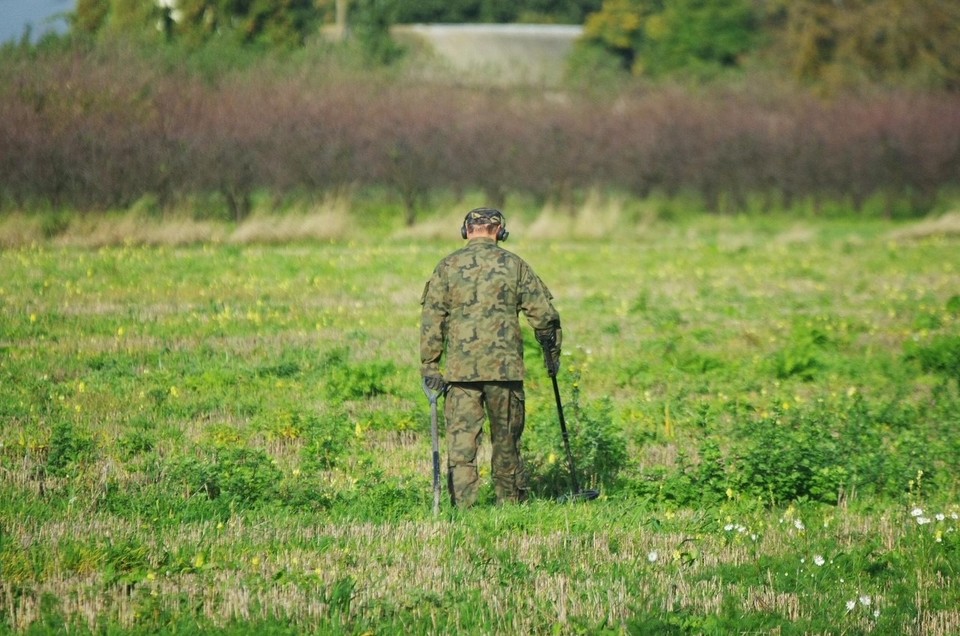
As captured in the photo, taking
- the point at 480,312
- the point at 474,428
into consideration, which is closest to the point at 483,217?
the point at 480,312

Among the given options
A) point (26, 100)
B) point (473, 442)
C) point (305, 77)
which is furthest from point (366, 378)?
point (305, 77)

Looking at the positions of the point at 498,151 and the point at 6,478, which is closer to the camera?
the point at 6,478

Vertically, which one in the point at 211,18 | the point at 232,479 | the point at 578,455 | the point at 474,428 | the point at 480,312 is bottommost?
the point at 578,455

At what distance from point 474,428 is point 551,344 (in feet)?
2.47

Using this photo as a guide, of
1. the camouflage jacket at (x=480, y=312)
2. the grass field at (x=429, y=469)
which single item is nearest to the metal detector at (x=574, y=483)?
the grass field at (x=429, y=469)

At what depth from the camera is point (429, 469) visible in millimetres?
9805

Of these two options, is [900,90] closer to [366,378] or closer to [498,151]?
[498,151]

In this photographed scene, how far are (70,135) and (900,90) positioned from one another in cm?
2531

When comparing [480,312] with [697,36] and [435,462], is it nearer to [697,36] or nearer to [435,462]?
[435,462]

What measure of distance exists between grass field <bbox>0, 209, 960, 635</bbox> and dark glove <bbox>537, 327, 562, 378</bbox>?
929 millimetres

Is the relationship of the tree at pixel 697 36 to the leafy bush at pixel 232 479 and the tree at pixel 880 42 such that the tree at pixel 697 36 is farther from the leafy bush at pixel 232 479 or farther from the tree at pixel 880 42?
the leafy bush at pixel 232 479

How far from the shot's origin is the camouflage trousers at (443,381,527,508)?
28.4 feet

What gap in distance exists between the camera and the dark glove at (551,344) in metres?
8.81

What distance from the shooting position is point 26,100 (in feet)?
86.4
